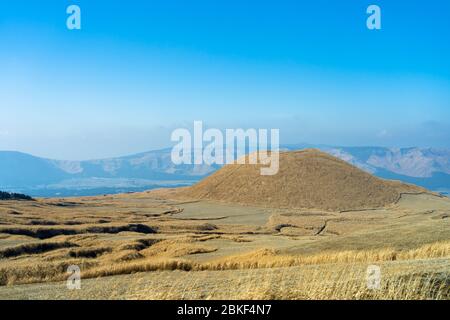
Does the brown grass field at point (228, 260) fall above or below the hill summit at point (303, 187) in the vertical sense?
above

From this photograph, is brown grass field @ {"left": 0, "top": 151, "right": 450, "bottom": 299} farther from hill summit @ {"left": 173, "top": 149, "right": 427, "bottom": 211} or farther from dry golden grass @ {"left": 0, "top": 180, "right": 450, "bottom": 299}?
hill summit @ {"left": 173, "top": 149, "right": 427, "bottom": 211}

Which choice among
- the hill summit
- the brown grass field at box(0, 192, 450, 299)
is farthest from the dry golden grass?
the hill summit

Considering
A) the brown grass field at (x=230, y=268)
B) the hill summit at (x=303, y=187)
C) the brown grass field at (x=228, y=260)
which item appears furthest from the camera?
the hill summit at (x=303, y=187)

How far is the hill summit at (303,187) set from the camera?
320 feet

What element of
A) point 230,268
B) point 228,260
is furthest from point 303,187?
point 230,268

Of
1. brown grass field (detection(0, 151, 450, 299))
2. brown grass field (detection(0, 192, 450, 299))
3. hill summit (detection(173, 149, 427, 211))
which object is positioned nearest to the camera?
brown grass field (detection(0, 192, 450, 299))

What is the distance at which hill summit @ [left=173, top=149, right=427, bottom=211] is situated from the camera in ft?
320

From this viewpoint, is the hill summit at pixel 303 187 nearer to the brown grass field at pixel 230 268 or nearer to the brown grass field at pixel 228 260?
the brown grass field at pixel 228 260

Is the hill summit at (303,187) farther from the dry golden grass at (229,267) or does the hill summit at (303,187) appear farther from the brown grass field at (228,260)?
the dry golden grass at (229,267)

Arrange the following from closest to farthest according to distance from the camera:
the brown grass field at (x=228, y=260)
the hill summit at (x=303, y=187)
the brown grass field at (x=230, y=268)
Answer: the brown grass field at (x=230, y=268)
the brown grass field at (x=228, y=260)
the hill summit at (x=303, y=187)

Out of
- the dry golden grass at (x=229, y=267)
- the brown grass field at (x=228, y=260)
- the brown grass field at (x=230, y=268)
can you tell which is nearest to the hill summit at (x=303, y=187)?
the brown grass field at (x=228, y=260)

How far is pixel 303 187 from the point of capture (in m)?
104

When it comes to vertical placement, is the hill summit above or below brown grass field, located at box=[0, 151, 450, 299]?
below

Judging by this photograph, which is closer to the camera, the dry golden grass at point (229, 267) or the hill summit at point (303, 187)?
the dry golden grass at point (229, 267)
